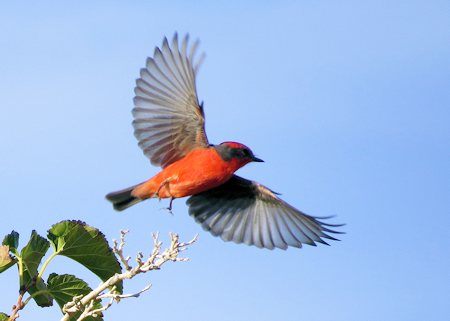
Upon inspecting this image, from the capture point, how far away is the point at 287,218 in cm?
919

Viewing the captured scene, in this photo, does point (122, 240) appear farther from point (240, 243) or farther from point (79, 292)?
point (240, 243)

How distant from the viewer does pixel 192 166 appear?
306 inches

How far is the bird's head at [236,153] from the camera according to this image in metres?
7.88

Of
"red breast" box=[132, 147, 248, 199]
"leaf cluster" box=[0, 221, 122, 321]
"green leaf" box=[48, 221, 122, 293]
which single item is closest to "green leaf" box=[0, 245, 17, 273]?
"leaf cluster" box=[0, 221, 122, 321]

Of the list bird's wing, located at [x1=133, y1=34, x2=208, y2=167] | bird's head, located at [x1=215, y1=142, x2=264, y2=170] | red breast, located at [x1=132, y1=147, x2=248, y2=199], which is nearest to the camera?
red breast, located at [x1=132, y1=147, x2=248, y2=199]

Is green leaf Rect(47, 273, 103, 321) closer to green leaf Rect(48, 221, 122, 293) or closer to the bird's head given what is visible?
green leaf Rect(48, 221, 122, 293)

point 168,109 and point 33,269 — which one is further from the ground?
point 168,109

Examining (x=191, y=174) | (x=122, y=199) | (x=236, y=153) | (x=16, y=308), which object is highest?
(x=236, y=153)

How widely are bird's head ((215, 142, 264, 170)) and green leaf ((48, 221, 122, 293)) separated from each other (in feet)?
10.2

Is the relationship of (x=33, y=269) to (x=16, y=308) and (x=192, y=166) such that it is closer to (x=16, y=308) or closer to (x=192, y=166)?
(x=16, y=308)

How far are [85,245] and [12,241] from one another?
0.42 m

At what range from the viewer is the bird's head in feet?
25.8

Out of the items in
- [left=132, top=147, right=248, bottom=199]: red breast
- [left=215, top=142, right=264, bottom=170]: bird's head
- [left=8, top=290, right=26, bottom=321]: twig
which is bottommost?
[left=8, top=290, right=26, bottom=321]: twig

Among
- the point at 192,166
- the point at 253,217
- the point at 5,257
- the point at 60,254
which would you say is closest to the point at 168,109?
the point at 192,166
